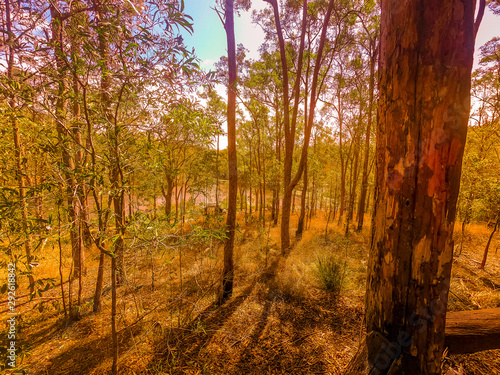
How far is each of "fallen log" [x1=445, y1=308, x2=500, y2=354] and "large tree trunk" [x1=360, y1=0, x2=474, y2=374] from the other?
500mm

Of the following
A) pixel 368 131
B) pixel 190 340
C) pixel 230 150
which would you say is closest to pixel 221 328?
pixel 190 340

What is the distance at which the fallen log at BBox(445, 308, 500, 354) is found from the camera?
4.23ft

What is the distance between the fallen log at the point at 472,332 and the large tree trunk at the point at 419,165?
50 centimetres

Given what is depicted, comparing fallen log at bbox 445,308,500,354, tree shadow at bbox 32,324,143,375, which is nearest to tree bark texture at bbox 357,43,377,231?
fallen log at bbox 445,308,500,354

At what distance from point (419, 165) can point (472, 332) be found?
1480 mm

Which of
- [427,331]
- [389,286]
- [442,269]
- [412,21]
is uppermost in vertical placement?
[412,21]

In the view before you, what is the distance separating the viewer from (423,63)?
35.4 inches

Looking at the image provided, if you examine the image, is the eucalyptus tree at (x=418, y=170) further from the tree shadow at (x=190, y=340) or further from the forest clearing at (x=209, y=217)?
the tree shadow at (x=190, y=340)

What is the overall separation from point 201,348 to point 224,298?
1251 mm

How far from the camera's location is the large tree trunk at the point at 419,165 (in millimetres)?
881

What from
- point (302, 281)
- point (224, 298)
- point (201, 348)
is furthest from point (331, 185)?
point (201, 348)

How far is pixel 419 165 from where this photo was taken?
94 cm

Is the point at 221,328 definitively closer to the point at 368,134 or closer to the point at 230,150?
the point at 230,150

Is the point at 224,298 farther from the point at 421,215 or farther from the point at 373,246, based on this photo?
the point at 421,215
